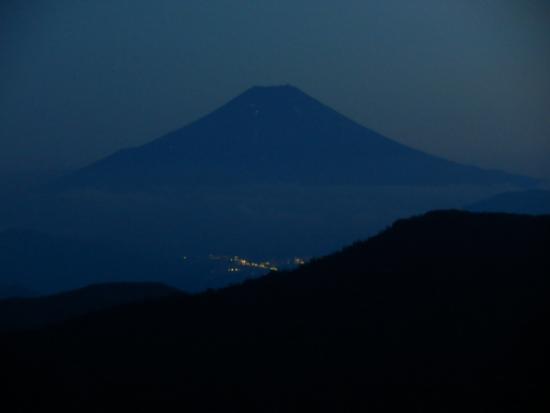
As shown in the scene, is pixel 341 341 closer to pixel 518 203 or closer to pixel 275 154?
pixel 518 203

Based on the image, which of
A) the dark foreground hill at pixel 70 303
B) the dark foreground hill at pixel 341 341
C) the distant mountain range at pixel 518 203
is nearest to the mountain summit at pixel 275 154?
the distant mountain range at pixel 518 203

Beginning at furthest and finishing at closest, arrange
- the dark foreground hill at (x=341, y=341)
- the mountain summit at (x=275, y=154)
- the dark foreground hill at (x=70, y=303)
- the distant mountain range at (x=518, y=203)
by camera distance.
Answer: the mountain summit at (x=275, y=154) → the distant mountain range at (x=518, y=203) → the dark foreground hill at (x=70, y=303) → the dark foreground hill at (x=341, y=341)

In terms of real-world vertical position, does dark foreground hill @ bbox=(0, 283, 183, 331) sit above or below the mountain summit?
below

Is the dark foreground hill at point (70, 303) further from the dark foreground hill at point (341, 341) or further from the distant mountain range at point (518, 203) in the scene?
the distant mountain range at point (518, 203)

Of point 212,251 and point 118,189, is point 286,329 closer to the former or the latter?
point 212,251

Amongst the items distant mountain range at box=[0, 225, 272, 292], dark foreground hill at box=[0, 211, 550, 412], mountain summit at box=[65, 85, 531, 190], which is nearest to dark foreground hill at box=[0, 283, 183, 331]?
dark foreground hill at box=[0, 211, 550, 412]

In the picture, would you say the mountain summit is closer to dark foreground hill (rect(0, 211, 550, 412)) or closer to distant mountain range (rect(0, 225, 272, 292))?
distant mountain range (rect(0, 225, 272, 292))

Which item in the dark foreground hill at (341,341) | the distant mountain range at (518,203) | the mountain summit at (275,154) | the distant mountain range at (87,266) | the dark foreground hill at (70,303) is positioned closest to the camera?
the dark foreground hill at (341,341)
